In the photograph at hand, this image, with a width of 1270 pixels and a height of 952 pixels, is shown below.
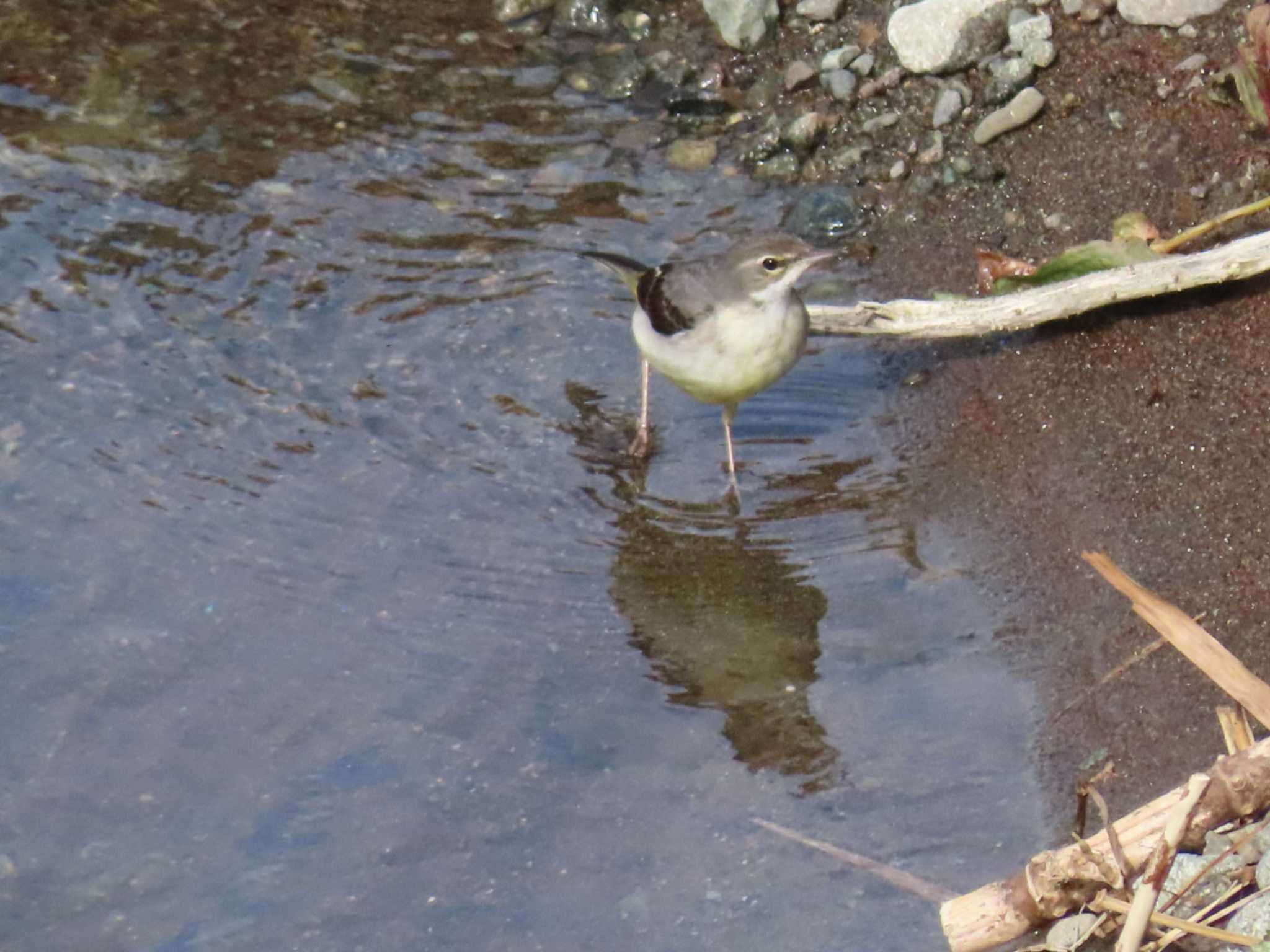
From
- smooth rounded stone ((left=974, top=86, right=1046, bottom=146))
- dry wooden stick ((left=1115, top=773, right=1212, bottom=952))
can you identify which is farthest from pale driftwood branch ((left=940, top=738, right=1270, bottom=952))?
smooth rounded stone ((left=974, top=86, right=1046, bottom=146))

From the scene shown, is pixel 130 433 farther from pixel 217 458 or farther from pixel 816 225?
pixel 816 225

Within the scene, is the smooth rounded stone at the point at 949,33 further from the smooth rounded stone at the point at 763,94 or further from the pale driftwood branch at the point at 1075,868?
the pale driftwood branch at the point at 1075,868

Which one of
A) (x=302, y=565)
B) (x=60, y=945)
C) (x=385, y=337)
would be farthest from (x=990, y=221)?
(x=60, y=945)

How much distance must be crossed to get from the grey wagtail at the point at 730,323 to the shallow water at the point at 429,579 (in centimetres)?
37

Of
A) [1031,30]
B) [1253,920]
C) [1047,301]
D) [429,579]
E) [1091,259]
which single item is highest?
[1031,30]

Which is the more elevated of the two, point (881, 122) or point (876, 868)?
point (881, 122)

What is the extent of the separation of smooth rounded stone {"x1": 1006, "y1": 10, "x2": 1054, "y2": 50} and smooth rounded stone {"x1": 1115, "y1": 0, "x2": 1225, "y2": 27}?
378 millimetres

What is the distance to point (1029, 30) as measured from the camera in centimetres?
831

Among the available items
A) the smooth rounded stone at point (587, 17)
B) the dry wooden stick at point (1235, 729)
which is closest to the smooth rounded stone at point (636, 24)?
A: the smooth rounded stone at point (587, 17)

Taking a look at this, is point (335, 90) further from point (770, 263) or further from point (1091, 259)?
point (1091, 259)

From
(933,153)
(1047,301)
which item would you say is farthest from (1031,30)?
(1047,301)

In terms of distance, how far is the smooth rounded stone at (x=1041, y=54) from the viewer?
8250 millimetres

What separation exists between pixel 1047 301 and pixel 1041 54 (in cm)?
209

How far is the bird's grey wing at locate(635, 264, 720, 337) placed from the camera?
22.4 ft
